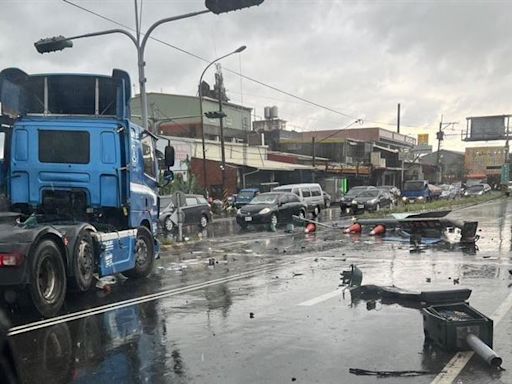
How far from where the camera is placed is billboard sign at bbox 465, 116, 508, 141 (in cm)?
6862

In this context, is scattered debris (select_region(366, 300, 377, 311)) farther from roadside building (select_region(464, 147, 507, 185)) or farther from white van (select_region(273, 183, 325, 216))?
roadside building (select_region(464, 147, 507, 185))

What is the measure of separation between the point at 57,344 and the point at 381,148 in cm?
7164

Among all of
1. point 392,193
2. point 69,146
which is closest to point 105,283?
point 69,146

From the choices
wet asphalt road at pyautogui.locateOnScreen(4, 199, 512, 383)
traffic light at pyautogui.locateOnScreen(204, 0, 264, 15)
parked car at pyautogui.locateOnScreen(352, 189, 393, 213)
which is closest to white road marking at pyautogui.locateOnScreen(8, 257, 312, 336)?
wet asphalt road at pyautogui.locateOnScreen(4, 199, 512, 383)

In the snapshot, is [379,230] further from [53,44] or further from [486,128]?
[486,128]

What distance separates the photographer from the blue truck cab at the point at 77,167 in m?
9.12

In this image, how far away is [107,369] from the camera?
534 cm

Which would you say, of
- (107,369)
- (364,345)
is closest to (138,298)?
(107,369)

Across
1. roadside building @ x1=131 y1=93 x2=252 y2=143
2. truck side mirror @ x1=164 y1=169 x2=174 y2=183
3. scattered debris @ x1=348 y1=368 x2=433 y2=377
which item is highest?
roadside building @ x1=131 y1=93 x2=252 y2=143

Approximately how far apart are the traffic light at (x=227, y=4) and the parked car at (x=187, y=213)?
12.0 metres

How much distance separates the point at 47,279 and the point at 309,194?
79.8 feet

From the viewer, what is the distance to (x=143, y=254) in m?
11.3

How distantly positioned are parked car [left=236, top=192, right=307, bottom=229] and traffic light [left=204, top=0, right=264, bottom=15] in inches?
504

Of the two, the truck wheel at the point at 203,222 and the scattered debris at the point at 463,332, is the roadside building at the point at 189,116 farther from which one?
the scattered debris at the point at 463,332
